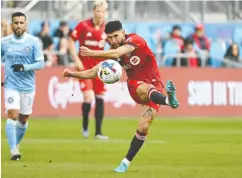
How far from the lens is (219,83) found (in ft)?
89.4

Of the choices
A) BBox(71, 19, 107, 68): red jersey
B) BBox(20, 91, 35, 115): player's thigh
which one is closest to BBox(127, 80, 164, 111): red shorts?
BBox(20, 91, 35, 115): player's thigh

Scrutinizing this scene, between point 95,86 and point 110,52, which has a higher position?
point 110,52

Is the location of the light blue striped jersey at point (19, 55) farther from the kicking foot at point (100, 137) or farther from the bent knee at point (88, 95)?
the bent knee at point (88, 95)

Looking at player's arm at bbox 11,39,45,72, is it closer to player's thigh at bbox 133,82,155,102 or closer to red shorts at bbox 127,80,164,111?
red shorts at bbox 127,80,164,111

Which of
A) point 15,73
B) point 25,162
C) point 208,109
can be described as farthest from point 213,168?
point 208,109

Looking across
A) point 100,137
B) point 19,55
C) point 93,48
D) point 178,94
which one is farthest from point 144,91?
point 178,94

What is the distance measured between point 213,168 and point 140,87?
1.55m

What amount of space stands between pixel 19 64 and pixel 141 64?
7.96 feet

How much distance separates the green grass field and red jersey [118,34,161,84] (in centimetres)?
131

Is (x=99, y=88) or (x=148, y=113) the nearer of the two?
(x=148, y=113)

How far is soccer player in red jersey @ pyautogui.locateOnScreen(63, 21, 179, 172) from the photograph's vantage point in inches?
468

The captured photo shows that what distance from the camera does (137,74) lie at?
1266 cm

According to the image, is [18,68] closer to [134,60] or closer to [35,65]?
[35,65]

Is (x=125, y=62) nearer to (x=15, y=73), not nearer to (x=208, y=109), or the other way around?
(x=15, y=73)
